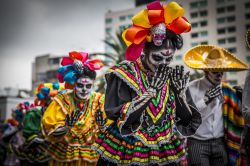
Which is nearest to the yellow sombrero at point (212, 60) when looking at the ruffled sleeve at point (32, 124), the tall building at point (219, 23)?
the ruffled sleeve at point (32, 124)

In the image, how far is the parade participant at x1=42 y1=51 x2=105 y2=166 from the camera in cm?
554

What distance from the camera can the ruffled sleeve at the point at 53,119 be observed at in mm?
5633

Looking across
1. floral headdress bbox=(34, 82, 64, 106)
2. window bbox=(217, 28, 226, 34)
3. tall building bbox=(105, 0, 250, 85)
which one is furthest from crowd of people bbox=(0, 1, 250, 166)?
window bbox=(217, 28, 226, 34)

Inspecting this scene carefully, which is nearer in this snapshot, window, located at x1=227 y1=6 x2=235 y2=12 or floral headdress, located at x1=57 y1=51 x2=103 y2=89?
floral headdress, located at x1=57 y1=51 x2=103 y2=89

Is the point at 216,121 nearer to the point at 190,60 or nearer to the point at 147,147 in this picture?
the point at 190,60

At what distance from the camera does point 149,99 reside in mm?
3566

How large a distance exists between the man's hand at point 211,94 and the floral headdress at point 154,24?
163 cm

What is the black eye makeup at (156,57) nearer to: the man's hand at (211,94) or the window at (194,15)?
the man's hand at (211,94)

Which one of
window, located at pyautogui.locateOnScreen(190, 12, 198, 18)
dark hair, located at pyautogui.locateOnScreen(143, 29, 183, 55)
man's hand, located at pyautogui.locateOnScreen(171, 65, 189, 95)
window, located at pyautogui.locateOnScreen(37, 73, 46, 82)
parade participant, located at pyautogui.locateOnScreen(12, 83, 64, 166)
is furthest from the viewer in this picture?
window, located at pyautogui.locateOnScreen(37, 73, 46, 82)

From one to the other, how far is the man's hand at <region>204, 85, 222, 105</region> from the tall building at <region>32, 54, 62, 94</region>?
56.1 m

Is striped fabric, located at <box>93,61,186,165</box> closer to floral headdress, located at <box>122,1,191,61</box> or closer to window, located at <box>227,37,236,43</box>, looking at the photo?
floral headdress, located at <box>122,1,191,61</box>

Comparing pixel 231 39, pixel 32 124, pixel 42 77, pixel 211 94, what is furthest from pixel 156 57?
pixel 42 77

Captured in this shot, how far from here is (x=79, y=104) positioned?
19.2 ft

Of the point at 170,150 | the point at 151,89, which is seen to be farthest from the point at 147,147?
the point at 151,89
